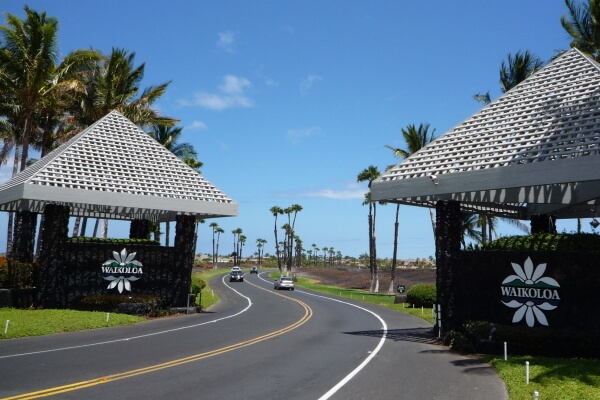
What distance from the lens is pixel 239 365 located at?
13102 millimetres

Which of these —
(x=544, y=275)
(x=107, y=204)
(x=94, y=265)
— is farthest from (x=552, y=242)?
(x=94, y=265)

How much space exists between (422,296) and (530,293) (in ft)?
61.3

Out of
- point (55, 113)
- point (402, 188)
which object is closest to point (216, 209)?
point (402, 188)

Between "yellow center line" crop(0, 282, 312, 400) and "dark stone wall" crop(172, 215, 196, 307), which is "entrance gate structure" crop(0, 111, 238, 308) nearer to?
"dark stone wall" crop(172, 215, 196, 307)

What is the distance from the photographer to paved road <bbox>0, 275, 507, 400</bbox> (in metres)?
10.4

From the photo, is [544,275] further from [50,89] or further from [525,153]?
[50,89]

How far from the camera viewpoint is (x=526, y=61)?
39.5 meters

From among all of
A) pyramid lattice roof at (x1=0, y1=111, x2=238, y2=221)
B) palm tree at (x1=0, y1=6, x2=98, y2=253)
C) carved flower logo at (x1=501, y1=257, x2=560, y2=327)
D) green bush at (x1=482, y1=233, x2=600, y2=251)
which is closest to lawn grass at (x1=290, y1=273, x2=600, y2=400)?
carved flower logo at (x1=501, y1=257, x2=560, y2=327)

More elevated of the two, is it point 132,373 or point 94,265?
point 94,265

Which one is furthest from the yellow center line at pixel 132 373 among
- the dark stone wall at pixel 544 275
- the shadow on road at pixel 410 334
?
the dark stone wall at pixel 544 275

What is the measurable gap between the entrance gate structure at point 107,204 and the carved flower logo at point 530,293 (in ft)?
52.1

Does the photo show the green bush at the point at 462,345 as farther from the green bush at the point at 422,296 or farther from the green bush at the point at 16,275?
the green bush at the point at 16,275

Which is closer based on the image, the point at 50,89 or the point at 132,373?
the point at 132,373

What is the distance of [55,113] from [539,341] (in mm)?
37599
